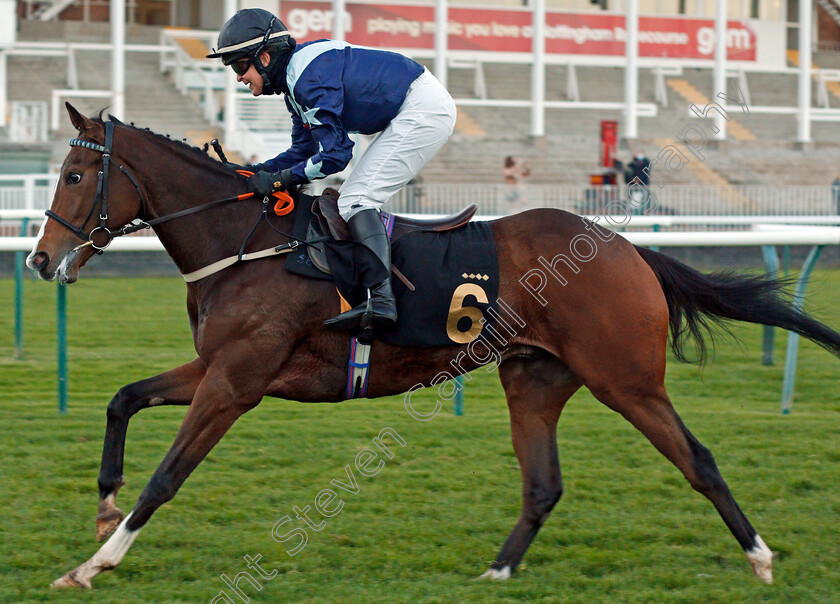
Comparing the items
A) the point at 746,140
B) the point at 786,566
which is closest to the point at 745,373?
the point at 786,566

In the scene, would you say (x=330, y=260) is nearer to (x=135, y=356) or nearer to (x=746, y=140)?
(x=135, y=356)

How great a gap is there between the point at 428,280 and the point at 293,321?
0.52m

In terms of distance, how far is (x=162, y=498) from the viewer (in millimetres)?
3570

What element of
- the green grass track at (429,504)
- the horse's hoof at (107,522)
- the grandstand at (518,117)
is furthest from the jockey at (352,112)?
the grandstand at (518,117)

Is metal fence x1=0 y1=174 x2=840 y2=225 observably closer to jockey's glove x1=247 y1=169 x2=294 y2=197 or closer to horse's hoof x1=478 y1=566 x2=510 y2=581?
jockey's glove x1=247 y1=169 x2=294 y2=197

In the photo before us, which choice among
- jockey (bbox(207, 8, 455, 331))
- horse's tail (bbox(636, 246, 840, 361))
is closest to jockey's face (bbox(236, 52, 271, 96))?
jockey (bbox(207, 8, 455, 331))

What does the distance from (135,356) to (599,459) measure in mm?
4362

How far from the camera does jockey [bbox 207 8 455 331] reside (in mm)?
3707

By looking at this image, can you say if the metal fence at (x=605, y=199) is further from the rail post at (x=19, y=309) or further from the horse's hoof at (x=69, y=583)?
the horse's hoof at (x=69, y=583)

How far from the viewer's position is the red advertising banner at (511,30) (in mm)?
23453

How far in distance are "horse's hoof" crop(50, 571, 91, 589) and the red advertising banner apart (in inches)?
776

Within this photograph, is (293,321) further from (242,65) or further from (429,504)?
(429,504)

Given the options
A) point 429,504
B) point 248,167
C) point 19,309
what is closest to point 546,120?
point 19,309

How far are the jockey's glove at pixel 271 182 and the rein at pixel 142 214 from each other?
0.07 meters
